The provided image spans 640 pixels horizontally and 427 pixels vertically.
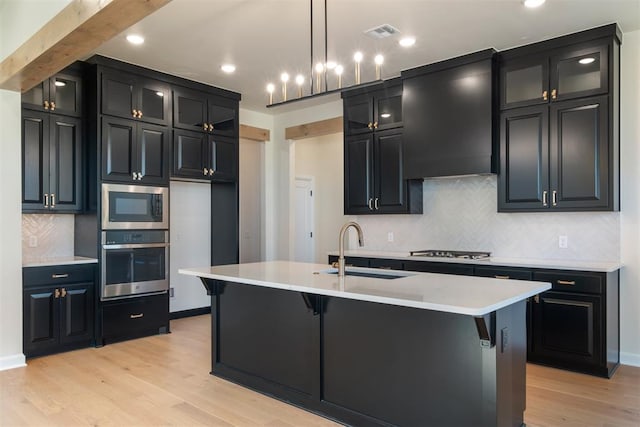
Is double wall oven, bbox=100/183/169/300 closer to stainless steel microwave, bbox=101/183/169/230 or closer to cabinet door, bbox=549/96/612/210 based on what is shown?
stainless steel microwave, bbox=101/183/169/230

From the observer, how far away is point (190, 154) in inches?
205

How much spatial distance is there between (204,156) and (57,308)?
222cm

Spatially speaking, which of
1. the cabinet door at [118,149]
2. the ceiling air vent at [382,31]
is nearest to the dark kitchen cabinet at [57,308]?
the cabinet door at [118,149]

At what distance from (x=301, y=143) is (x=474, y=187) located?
12.8 feet

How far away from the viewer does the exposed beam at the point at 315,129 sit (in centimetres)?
614

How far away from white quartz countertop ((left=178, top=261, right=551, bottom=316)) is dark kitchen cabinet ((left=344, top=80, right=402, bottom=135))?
2368mm

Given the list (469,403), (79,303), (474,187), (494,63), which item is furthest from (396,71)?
(79,303)

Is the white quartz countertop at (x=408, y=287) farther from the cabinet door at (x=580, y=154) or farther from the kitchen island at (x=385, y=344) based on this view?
the cabinet door at (x=580, y=154)

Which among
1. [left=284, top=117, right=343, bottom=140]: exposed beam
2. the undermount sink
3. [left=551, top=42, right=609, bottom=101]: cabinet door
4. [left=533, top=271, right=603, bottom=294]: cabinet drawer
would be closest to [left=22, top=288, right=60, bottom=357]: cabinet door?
the undermount sink

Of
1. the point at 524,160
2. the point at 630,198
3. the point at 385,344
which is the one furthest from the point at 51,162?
the point at 630,198

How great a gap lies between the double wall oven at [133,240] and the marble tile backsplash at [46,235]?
0.65m

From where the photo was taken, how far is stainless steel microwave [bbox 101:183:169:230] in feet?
14.6

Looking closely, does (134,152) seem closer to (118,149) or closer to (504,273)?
(118,149)

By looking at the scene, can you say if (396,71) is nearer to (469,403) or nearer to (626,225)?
(626,225)
